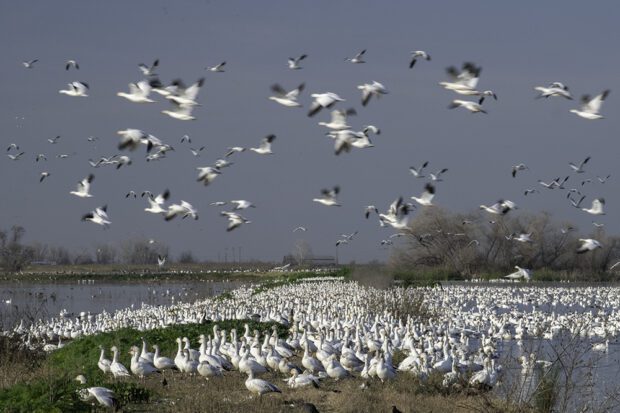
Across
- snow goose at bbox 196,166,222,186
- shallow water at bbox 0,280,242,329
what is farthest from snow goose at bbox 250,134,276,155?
shallow water at bbox 0,280,242,329

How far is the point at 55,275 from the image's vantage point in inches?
3255

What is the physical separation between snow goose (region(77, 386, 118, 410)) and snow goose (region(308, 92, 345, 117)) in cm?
553

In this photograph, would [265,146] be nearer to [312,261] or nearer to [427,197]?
[427,197]

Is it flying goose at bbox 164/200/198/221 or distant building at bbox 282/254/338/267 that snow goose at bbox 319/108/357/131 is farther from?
distant building at bbox 282/254/338/267

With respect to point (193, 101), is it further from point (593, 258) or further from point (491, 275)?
point (593, 258)

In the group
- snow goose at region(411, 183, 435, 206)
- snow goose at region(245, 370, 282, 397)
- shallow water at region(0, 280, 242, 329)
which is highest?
snow goose at region(411, 183, 435, 206)

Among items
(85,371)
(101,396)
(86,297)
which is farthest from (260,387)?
(86,297)

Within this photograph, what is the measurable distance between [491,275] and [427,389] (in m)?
53.6

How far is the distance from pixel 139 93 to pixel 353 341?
8672 mm

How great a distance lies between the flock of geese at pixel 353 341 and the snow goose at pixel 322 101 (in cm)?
458

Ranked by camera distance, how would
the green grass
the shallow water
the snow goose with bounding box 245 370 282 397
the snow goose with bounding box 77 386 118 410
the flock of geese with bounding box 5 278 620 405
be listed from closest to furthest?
the green grass → the snow goose with bounding box 77 386 118 410 → the snow goose with bounding box 245 370 282 397 → the flock of geese with bounding box 5 278 620 405 → the shallow water

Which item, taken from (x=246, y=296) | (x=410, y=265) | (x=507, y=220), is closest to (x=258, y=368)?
(x=246, y=296)

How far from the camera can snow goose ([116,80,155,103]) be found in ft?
54.0

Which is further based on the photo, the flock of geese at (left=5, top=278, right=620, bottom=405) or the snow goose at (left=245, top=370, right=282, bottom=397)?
the flock of geese at (left=5, top=278, right=620, bottom=405)
